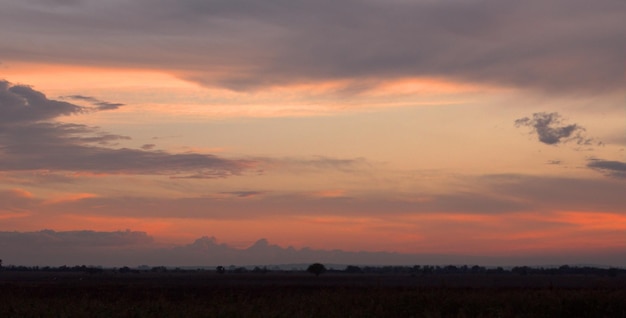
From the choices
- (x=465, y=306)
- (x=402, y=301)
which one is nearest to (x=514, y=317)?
(x=465, y=306)

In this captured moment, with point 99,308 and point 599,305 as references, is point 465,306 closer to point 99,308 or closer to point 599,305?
point 599,305

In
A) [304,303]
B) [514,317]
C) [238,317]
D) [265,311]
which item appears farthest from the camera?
[304,303]

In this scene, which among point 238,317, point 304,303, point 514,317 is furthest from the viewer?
point 304,303

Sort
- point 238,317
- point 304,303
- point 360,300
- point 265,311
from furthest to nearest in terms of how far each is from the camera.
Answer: point 360,300, point 304,303, point 265,311, point 238,317

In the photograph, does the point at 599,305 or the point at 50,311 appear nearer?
the point at 50,311

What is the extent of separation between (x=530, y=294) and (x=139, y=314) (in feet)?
82.4

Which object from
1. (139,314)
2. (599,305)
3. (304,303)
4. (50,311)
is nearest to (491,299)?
(599,305)

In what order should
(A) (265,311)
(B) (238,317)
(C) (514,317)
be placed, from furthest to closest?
(C) (514,317), (A) (265,311), (B) (238,317)

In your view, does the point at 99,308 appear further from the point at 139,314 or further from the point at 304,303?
the point at 304,303

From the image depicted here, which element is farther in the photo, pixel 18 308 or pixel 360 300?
pixel 360 300

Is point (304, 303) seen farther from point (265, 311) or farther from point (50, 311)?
point (50, 311)

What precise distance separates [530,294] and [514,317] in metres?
9.85

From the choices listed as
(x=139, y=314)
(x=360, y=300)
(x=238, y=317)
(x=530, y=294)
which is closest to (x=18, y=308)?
(x=139, y=314)

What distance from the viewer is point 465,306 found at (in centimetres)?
4312
